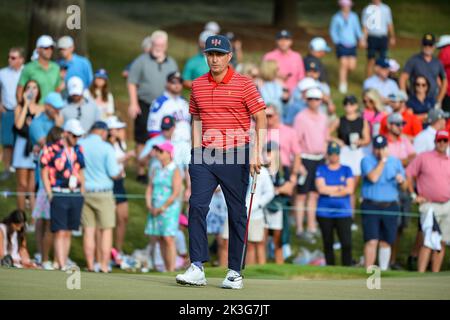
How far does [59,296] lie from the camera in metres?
11.1

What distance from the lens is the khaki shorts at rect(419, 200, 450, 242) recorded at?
18.3m

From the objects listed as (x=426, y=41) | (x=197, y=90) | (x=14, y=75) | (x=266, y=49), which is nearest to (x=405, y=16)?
(x=266, y=49)

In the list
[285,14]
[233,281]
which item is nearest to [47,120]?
[233,281]

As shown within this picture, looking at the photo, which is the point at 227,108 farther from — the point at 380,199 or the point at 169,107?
the point at 169,107

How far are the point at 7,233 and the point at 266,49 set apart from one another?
48.2ft

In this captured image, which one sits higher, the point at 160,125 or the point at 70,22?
the point at 70,22

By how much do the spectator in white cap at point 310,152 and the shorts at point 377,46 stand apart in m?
6.03

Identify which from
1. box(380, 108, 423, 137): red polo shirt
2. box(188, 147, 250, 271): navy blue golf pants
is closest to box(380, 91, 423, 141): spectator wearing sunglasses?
box(380, 108, 423, 137): red polo shirt

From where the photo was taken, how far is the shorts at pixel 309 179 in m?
20.1

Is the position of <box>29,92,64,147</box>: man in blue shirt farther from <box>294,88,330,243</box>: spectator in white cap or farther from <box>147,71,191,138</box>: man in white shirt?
<box>294,88,330,243</box>: spectator in white cap

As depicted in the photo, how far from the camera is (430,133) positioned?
20062 millimetres

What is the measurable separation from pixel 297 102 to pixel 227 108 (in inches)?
363

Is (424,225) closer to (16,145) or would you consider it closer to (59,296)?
(16,145)

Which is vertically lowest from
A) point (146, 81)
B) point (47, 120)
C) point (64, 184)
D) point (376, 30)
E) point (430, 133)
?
point (64, 184)
